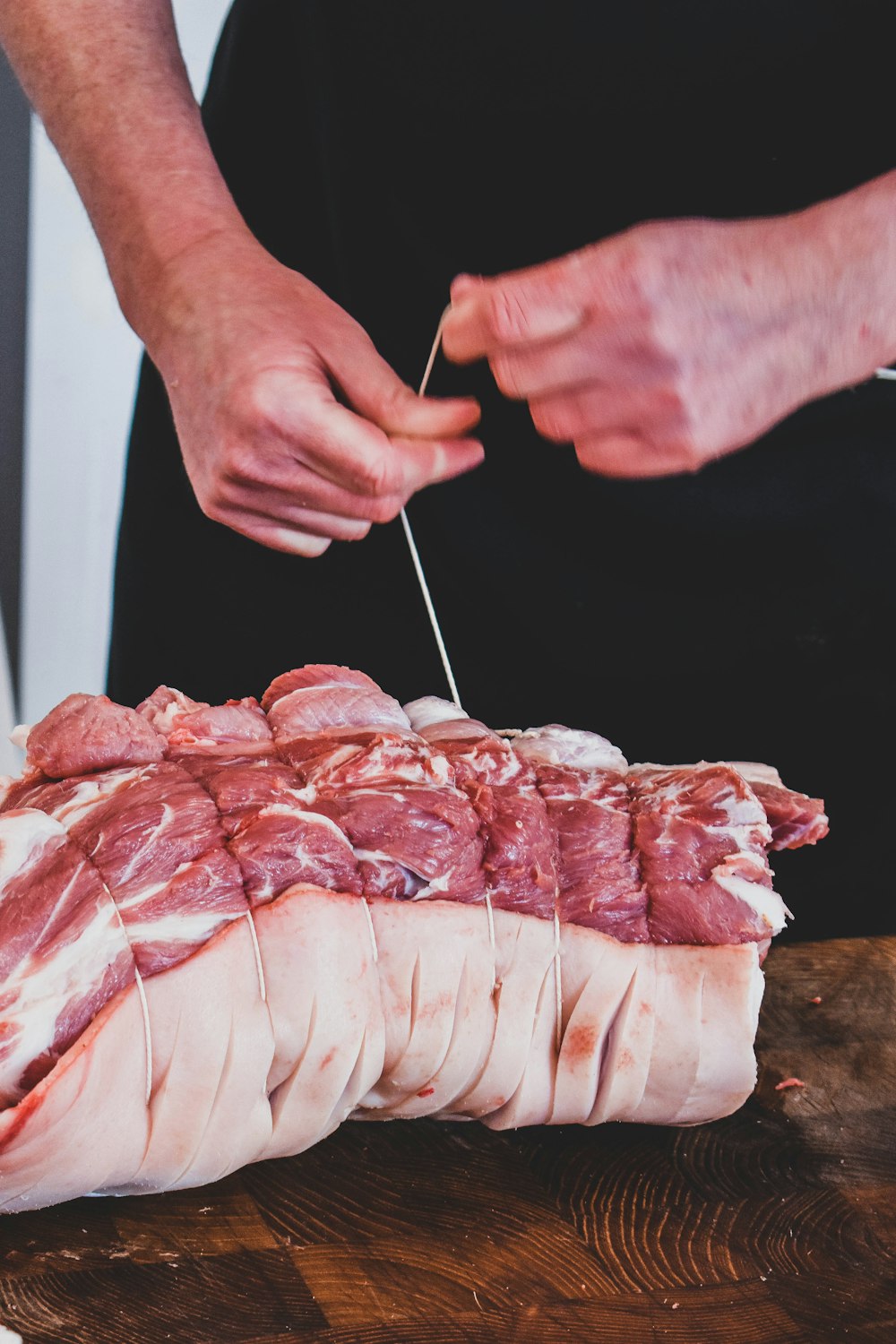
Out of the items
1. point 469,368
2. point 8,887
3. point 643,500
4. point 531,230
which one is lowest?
point 8,887

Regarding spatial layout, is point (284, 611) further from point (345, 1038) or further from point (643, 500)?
point (345, 1038)

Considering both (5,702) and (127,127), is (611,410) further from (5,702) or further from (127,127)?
(5,702)

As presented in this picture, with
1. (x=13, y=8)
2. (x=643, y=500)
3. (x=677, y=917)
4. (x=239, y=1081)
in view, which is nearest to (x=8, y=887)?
(x=239, y=1081)

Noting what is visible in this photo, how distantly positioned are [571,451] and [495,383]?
7.7 inches

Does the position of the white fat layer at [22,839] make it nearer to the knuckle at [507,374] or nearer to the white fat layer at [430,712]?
the white fat layer at [430,712]

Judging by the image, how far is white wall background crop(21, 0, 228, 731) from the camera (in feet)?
15.0

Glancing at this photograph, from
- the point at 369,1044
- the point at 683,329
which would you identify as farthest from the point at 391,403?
the point at 369,1044

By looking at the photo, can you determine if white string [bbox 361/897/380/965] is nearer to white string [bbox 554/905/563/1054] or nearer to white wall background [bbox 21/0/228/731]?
white string [bbox 554/905/563/1054]

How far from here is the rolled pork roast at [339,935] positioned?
67.2 inches

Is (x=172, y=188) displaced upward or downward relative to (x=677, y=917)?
upward

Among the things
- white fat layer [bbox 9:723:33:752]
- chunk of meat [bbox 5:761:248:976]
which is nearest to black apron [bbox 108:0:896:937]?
white fat layer [bbox 9:723:33:752]

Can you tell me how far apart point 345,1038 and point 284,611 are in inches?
48.8

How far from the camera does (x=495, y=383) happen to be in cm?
Result: 252

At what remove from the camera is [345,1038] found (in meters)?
1.85
